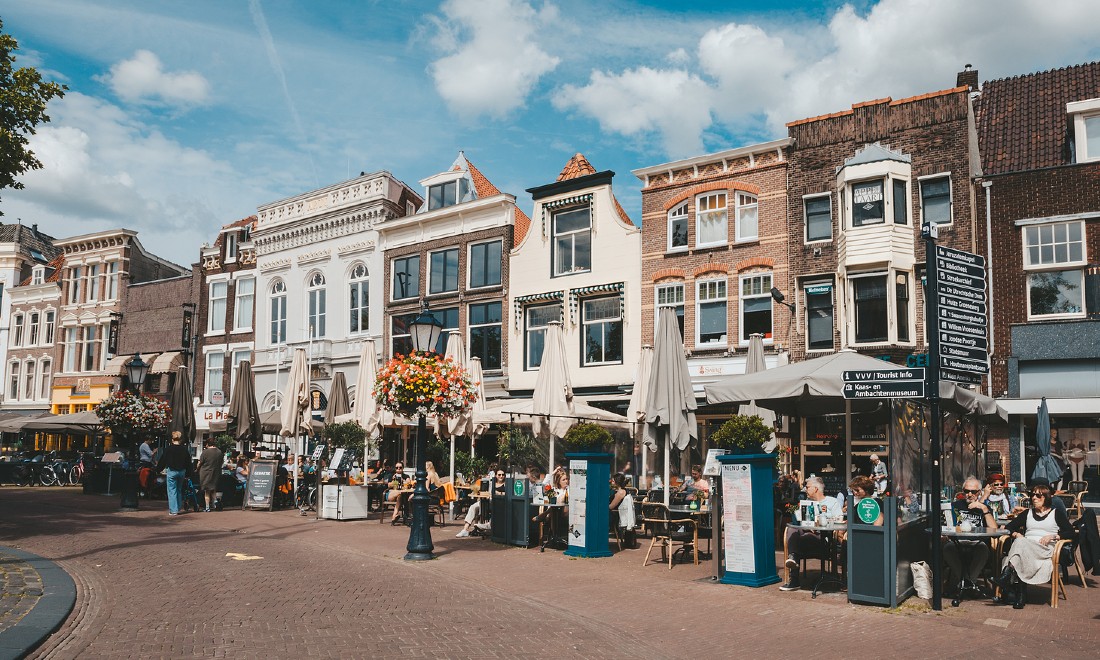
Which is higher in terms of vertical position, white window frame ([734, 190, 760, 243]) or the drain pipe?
white window frame ([734, 190, 760, 243])

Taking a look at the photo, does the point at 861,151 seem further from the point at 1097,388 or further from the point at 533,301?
the point at 533,301

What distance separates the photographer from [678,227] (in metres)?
26.0

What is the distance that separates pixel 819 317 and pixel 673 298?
437cm

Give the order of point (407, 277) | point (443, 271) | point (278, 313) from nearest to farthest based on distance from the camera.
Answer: point (443, 271) < point (407, 277) < point (278, 313)

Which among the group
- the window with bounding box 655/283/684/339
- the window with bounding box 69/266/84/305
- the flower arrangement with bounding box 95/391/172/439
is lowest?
the flower arrangement with bounding box 95/391/172/439

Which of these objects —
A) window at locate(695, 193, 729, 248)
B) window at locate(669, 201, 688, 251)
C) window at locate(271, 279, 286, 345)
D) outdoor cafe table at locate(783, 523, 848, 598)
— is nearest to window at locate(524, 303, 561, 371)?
window at locate(669, 201, 688, 251)

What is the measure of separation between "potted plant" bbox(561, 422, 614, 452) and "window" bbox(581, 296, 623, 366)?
5.55m

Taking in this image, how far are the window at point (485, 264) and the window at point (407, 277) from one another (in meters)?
2.54

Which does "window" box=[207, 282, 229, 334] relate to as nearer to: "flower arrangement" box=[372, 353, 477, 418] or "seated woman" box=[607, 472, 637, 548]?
"flower arrangement" box=[372, 353, 477, 418]

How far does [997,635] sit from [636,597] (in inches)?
150

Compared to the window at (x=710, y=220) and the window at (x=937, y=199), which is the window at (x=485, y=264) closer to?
the window at (x=710, y=220)

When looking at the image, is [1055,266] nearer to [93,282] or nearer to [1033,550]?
[1033,550]

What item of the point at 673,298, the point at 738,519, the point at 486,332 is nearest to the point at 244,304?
the point at 486,332

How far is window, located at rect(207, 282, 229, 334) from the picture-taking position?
126 feet
